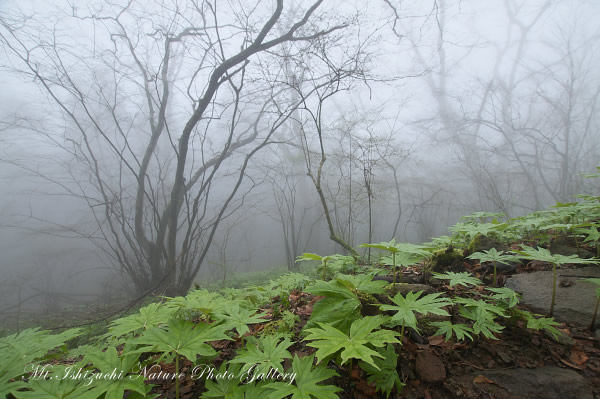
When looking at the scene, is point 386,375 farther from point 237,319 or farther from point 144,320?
point 144,320

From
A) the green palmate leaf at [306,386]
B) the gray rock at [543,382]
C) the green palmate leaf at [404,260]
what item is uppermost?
the green palmate leaf at [404,260]

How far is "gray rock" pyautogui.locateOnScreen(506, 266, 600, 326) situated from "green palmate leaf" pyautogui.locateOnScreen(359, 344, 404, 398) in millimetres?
1120

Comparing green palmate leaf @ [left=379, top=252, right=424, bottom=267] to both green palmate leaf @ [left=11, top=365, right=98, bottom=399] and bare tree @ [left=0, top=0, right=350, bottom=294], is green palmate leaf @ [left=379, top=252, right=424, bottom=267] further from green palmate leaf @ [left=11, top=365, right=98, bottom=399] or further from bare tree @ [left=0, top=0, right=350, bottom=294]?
bare tree @ [left=0, top=0, right=350, bottom=294]

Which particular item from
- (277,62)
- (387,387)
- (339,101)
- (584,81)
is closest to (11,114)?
(277,62)

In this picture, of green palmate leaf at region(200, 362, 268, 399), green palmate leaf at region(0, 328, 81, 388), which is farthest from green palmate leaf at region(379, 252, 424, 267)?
green palmate leaf at region(0, 328, 81, 388)

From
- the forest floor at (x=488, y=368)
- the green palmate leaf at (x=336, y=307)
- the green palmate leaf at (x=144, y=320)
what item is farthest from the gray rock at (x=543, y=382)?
the green palmate leaf at (x=144, y=320)

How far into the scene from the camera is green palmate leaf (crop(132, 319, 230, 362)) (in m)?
0.84

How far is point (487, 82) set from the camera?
1070 cm

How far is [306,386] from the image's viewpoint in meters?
0.78

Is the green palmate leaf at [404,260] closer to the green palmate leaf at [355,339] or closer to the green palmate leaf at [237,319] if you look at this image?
the green palmate leaf at [355,339]

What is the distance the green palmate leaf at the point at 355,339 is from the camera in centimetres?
74

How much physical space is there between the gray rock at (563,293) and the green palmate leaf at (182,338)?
181cm

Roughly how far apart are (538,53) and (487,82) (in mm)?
2939

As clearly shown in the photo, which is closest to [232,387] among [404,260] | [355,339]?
[355,339]
